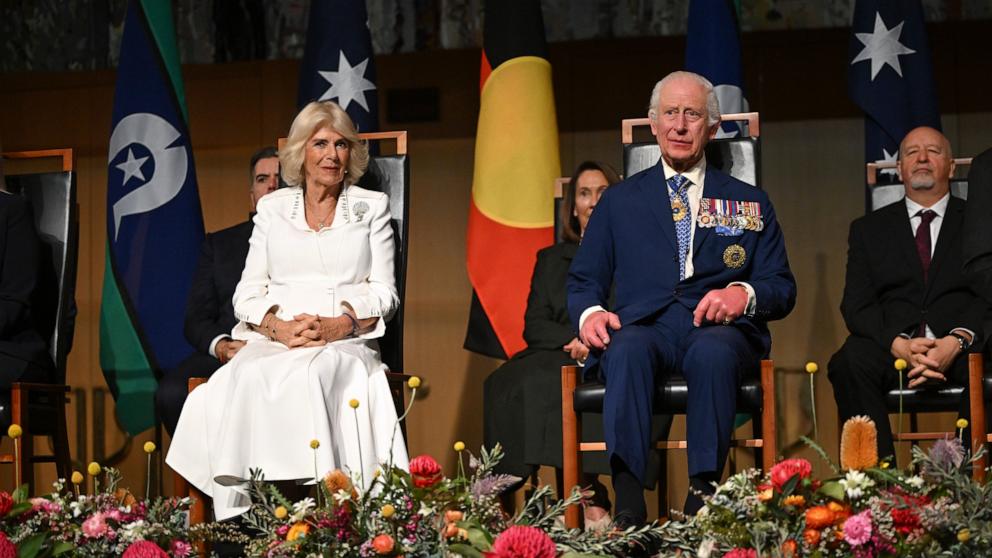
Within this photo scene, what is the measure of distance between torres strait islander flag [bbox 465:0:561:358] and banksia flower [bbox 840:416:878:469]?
3.06m

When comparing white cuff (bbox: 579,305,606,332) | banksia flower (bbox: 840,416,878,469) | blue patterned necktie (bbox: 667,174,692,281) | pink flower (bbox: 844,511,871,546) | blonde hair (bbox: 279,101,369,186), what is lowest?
pink flower (bbox: 844,511,871,546)

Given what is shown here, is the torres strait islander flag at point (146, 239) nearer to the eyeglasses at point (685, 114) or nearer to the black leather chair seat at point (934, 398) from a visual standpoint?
the eyeglasses at point (685, 114)

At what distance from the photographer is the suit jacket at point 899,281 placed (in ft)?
12.1

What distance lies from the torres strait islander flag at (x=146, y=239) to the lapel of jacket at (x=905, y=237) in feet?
8.20

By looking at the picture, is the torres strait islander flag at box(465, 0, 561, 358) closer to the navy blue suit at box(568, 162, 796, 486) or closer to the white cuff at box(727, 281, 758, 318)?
the navy blue suit at box(568, 162, 796, 486)

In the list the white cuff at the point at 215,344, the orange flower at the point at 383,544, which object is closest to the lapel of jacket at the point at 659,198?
the white cuff at the point at 215,344

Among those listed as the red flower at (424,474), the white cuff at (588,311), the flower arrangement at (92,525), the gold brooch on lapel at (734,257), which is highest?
the gold brooch on lapel at (734,257)

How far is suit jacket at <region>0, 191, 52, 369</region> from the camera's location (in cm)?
349

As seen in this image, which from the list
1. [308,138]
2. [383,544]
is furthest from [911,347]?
[383,544]

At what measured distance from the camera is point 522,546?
1.49 metres

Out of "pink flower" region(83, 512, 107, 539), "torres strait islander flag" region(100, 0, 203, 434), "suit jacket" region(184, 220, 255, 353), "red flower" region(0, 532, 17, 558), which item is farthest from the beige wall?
"red flower" region(0, 532, 17, 558)

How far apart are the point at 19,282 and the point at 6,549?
6.66ft

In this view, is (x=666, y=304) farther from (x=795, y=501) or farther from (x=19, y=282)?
(x=19, y=282)

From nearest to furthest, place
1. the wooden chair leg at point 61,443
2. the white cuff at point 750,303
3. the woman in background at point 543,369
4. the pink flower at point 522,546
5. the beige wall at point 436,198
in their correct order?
1. the pink flower at point 522,546
2. the white cuff at point 750,303
3. the wooden chair leg at point 61,443
4. the woman in background at point 543,369
5. the beige wall at point 436,198
